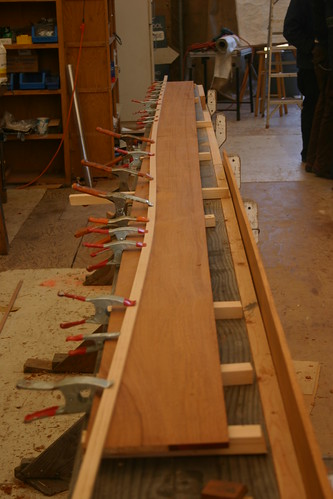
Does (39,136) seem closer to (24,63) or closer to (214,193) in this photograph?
(24,63)

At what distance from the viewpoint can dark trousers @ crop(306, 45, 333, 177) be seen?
23.8 ft

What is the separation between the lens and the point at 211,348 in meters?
1.67

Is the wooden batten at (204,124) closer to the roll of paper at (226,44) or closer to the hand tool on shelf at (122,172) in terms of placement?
the hand tool on shelf at (122,172)

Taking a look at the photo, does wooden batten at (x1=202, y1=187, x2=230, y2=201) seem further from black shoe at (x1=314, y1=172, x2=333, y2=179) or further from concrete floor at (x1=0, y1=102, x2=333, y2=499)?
black shoe at (x1=314, y1=172, x2=333, y2=179)

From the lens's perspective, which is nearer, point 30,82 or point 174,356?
point 174,356

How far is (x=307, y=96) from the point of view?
26.1 feet

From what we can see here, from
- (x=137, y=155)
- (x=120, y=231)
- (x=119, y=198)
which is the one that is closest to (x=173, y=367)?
(x=120, y=231)

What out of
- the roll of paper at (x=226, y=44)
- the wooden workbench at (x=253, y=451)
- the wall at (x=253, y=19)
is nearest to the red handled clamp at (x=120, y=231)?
the wooden workbench at (x=253, y=451)

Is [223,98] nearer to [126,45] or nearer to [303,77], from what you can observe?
[126,45]

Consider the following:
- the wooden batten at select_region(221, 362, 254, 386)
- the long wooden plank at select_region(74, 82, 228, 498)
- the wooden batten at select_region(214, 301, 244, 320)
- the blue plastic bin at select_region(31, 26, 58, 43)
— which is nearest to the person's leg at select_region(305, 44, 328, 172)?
the blue plastic bin at select_region(31, 26, 58, 43)

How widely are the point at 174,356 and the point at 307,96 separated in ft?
22.2

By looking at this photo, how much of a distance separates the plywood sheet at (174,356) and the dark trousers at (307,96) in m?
5.56

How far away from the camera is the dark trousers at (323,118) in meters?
7.25

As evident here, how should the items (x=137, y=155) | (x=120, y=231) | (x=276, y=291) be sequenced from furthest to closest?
(x=276, y=291)
(x=137, y=155)
(x=120, y=231)
